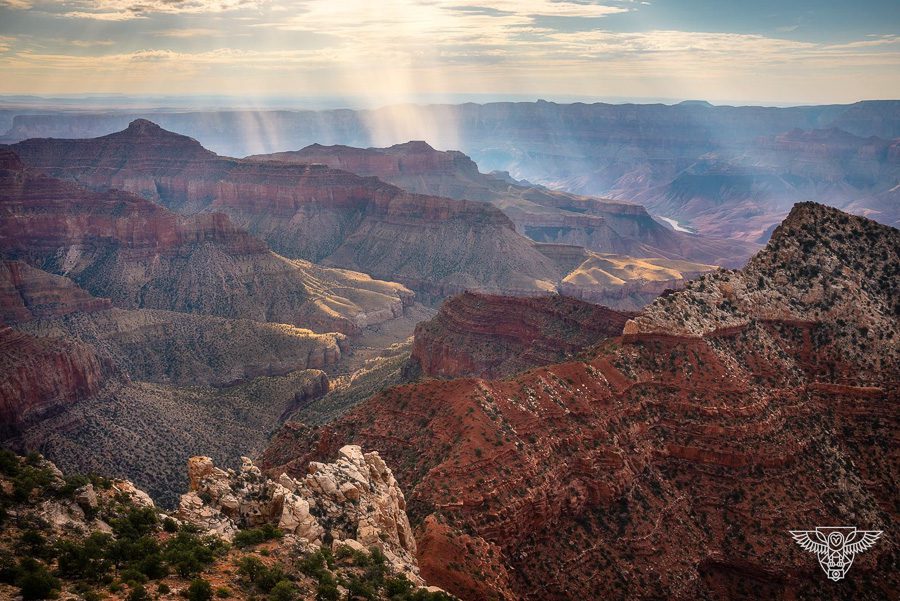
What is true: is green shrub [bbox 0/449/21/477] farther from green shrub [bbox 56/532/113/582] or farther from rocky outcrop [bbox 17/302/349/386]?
rocky outcrop [bbox 17/302/349/386]

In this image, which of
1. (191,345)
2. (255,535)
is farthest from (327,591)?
(191,345)

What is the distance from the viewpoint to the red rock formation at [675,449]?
154ft

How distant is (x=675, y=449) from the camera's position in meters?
55.4

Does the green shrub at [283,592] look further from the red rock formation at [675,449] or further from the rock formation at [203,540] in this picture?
the red rock formation at [675,449]

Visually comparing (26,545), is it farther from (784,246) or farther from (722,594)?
(784,246)

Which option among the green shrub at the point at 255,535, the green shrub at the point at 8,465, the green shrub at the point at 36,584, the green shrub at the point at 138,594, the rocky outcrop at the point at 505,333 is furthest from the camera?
the rocky outcrop at the point at 505,333

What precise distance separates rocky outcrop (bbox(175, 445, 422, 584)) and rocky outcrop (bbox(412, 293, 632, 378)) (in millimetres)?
38274

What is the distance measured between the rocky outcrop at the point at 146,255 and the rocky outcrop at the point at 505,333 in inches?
2187

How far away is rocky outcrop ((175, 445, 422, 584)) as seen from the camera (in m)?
35.6

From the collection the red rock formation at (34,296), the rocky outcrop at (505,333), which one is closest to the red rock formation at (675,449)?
the rocky outcrop at (505,333)

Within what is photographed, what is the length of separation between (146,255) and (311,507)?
12856cm

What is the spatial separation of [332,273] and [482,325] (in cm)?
9403

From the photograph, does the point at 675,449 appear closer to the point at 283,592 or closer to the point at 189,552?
the point at 283,592

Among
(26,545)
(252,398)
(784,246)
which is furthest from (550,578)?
(252,398)
